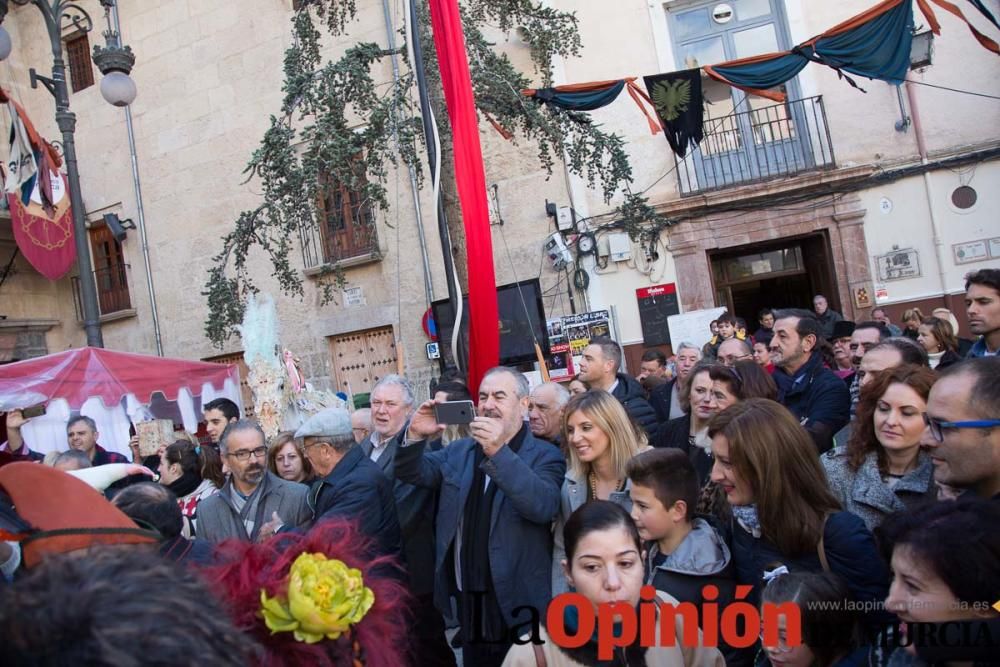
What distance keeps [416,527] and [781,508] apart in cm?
194

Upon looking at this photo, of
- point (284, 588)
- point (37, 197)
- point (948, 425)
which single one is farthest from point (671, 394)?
point (37, 197)

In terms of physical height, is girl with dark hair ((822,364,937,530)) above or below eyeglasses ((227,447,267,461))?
below

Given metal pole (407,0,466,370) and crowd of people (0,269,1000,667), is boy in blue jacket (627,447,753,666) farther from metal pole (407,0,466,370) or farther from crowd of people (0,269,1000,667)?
metal pole (407,0,466,370)

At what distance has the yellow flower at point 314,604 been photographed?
1.55m

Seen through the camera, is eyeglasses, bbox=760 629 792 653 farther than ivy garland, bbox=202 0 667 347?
No

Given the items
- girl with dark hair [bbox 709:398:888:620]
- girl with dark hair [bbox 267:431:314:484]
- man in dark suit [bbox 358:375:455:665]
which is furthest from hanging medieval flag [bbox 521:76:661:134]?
girl with dark hair [bbox 709:398:888:620]

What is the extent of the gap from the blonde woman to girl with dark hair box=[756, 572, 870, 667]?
3.38 ft

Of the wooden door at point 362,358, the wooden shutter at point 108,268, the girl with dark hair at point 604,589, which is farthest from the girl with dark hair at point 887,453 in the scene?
the wooden shutter at point 108,268

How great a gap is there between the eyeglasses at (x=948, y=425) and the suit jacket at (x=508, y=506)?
4.57ft

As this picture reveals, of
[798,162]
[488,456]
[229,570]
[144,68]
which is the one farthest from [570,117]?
[144,68]

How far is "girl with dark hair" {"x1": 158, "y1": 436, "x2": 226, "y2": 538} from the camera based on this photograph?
482 cm

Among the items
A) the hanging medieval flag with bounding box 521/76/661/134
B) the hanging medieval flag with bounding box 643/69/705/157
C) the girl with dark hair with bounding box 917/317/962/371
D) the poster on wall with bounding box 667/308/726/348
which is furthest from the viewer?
the poster on wall with bounding box 667/308/726/348

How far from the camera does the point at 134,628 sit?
843mm

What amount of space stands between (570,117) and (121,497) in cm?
632
